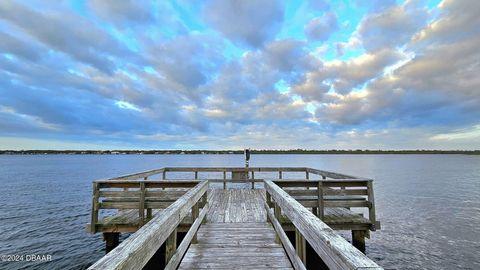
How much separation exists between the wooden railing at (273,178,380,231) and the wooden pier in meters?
0.02

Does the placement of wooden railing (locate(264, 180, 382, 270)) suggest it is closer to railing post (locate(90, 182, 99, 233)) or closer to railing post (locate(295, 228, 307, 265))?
railing post (locate(295, 228, 307, 265))

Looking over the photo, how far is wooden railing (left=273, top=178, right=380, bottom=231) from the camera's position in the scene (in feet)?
18.9

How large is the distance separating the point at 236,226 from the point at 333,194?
2.38 metres

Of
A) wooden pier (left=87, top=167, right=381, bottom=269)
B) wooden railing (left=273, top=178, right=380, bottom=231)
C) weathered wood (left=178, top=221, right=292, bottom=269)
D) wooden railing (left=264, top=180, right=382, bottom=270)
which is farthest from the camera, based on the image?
wooden railing (left=273, top=178, right=380, bottom=231)

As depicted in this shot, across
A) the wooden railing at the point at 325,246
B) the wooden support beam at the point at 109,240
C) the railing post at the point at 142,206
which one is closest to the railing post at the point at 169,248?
the wooden railing at the point at 325,246

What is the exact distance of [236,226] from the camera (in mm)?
5441

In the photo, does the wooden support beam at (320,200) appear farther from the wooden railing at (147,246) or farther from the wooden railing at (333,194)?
the wooden railing at (147,246)

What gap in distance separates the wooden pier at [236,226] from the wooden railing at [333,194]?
0.02 m

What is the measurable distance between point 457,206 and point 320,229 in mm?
→ 20760

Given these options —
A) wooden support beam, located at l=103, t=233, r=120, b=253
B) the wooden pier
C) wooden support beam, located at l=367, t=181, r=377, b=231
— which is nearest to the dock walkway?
the wooden pier

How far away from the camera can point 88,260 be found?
8367 mm

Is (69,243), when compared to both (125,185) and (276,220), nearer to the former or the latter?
(125,185)

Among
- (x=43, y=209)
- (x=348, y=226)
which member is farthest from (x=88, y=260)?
(x=43, y=209)

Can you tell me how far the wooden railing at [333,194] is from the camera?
5.77m
